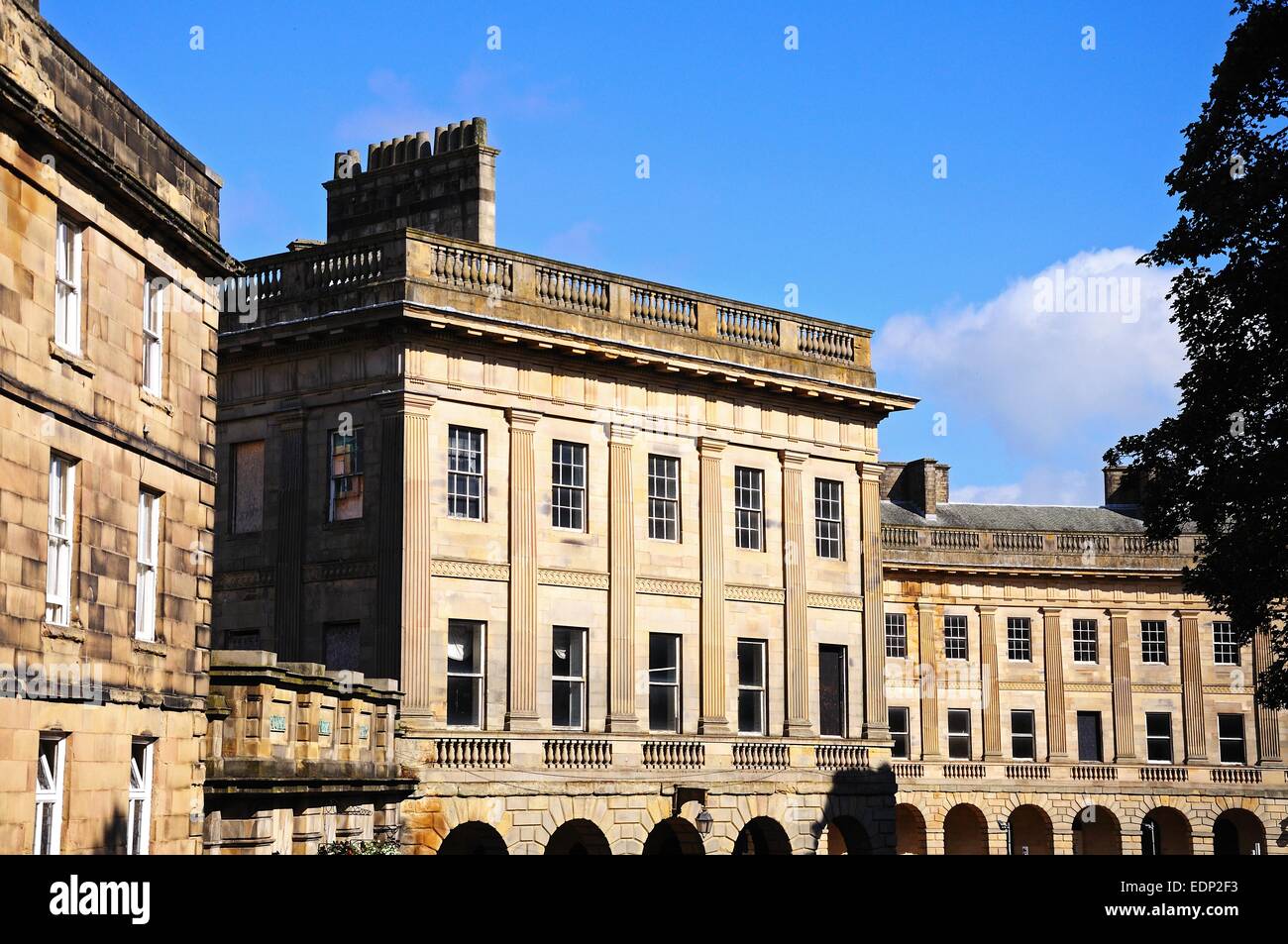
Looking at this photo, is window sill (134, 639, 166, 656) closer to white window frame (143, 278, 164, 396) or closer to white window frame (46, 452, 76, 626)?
white window frame (46, 452, 76, 626)

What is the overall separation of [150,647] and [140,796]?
1.79 meters

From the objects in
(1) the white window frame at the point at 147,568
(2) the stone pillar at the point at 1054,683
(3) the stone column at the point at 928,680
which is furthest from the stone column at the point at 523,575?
(2) the stone pillar at the point at 1054,683

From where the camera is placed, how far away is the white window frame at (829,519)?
44406 mm

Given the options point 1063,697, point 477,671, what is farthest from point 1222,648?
point 477,671

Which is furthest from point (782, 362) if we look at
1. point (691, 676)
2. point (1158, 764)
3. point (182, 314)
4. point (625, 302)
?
point (1158, 764)

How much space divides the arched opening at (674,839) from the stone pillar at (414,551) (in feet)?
23.9

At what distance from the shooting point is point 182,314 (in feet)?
80.2

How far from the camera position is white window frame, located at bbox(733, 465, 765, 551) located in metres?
42.7

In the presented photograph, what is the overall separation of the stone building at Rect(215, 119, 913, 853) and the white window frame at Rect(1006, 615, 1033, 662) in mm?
22520

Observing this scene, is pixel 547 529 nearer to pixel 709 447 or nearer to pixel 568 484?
pixel 568 484

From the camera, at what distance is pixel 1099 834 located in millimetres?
66500

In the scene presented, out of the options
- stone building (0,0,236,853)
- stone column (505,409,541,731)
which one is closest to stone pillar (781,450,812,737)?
stone column (505,409,541,731)

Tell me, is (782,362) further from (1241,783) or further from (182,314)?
(1241,783)

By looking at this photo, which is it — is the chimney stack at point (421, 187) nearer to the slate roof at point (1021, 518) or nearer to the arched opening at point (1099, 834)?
the slate roof at point (1021, 518)
